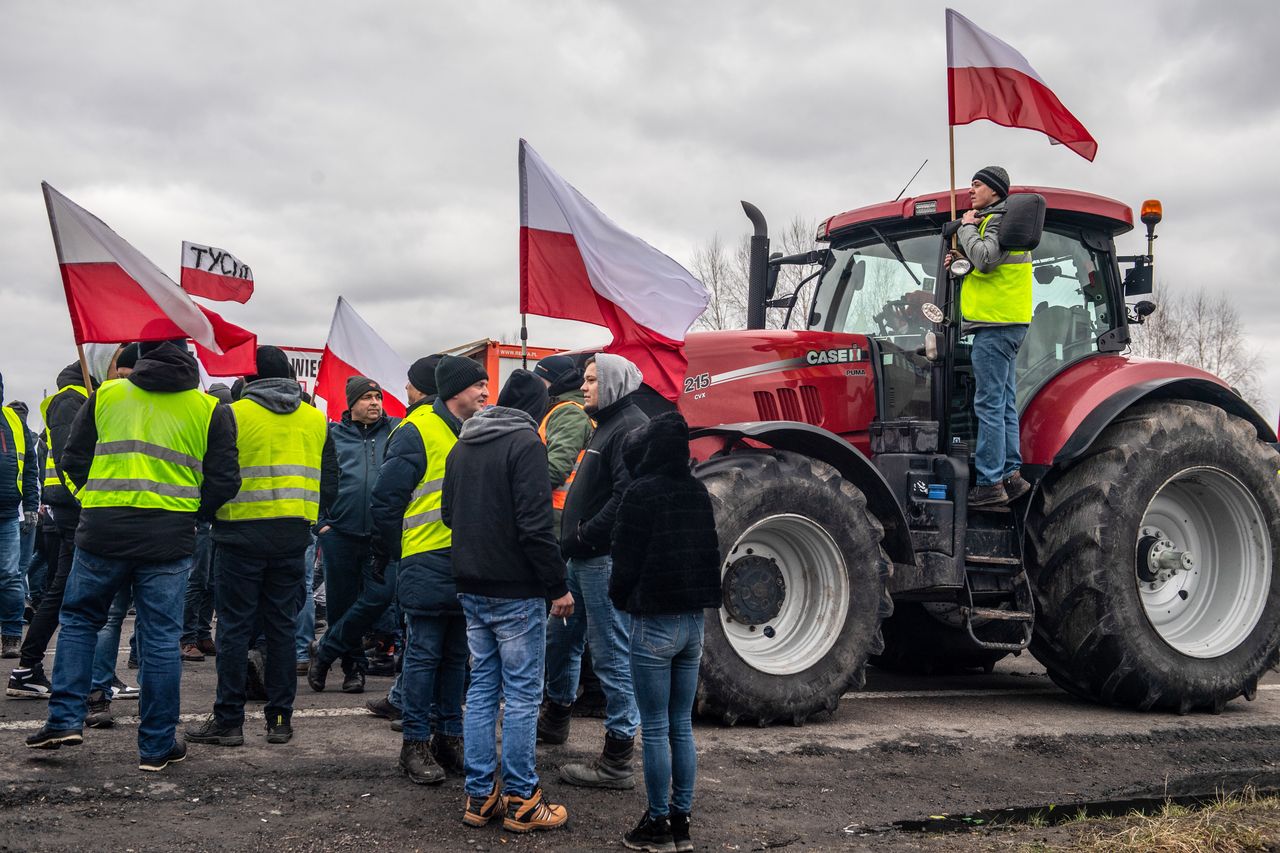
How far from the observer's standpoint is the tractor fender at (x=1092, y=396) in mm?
7066

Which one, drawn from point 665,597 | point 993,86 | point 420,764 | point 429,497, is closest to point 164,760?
point 420,764

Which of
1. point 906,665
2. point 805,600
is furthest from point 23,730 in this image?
point 906,665

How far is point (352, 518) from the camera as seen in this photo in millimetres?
7316

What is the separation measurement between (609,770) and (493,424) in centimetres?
159

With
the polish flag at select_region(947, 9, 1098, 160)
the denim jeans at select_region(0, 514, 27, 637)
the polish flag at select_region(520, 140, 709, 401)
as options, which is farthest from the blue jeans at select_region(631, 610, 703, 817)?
the denim jeans at select_region(0, 514, 27, 637)

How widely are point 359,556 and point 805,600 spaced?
2.85 m

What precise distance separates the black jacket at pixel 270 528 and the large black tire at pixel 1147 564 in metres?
4.38

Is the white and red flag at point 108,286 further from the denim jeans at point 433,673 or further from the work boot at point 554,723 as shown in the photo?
the work boot at point 554,723

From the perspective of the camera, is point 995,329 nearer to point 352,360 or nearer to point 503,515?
point 503,515

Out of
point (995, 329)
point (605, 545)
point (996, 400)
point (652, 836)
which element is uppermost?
point (995, 329)

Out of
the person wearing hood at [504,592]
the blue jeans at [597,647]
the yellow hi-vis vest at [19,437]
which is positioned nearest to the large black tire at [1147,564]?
the blue jeans at [597,647]

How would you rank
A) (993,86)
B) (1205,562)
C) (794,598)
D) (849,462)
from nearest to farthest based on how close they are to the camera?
(794,598) < (849,462) < (993,86) < (1205,562)

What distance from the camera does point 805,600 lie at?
6578mm

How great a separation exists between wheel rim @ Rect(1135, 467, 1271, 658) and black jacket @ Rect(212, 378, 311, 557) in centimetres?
522
